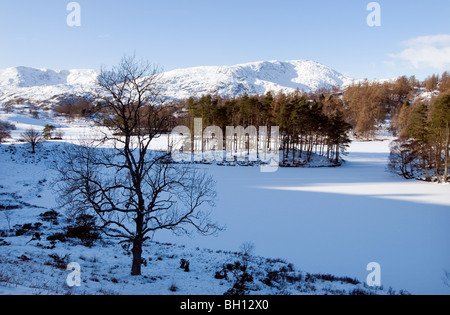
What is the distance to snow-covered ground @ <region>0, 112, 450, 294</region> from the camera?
8352 millimetres

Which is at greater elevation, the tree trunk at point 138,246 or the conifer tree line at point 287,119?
the conifer tree line at point 287,119

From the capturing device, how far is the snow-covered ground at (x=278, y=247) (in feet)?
27.4

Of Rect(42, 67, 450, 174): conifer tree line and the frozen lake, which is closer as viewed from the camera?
the frozen lake

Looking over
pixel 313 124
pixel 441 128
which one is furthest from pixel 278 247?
pixel 313 124

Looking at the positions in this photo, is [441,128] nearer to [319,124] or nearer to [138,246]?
[319,124]

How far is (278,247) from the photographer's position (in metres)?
13.1

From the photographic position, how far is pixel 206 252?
12.5m

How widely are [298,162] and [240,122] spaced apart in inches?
731

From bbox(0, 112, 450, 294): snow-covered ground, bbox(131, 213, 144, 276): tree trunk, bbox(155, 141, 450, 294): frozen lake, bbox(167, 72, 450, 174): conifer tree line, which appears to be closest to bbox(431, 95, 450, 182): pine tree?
bbox(167, 72, 450, 174): conifer tree line

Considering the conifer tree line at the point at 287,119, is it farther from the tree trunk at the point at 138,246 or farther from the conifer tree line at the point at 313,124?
the tree trunk at the point at 138,246

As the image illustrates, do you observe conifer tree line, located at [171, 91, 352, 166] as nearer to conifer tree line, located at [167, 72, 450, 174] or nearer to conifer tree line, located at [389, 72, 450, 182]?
conifer tree line, located at [167, 72, 450, 174]

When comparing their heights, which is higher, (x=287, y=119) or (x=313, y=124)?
(x=287, y=119)

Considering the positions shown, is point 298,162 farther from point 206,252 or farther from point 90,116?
point 90,116

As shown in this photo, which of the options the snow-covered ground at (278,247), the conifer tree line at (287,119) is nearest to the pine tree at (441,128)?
the snow-covered ground at (278,247)
